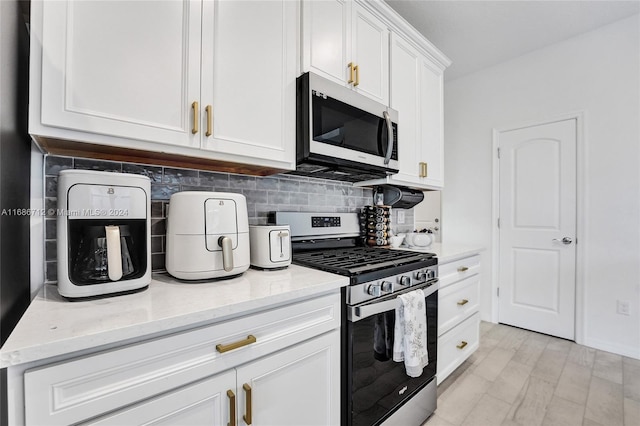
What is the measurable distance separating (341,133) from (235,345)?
44.3 inches

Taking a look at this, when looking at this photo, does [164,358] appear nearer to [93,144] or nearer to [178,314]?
[178,314]

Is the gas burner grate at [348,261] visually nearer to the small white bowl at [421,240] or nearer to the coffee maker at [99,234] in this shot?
the small white bowl at [421,240]

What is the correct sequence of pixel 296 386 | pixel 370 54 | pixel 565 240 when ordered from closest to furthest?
pixel 296 386 → pixel 370 54 → pixel 565 240

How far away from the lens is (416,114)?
6.91 feet

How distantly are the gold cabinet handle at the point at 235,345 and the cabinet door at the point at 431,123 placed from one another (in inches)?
68.1

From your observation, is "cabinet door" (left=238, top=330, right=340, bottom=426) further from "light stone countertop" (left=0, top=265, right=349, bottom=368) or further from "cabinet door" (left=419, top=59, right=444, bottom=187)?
"cabinet door" (left=419, top=59, right=444, bottom=187)

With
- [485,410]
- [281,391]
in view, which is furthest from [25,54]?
[485,410]

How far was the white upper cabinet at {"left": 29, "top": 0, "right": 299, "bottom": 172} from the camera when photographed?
87 centimetres

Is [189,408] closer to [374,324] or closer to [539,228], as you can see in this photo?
[374,324]

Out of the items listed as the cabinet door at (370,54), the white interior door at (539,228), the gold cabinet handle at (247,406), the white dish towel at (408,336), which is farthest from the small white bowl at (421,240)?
the gold cabinet handle at (247,406)

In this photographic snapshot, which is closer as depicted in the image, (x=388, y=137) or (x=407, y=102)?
(x=388, y=137)

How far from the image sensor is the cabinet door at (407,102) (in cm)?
194

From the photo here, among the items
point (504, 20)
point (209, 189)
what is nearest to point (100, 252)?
point (209, 189)

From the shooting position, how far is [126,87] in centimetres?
97
